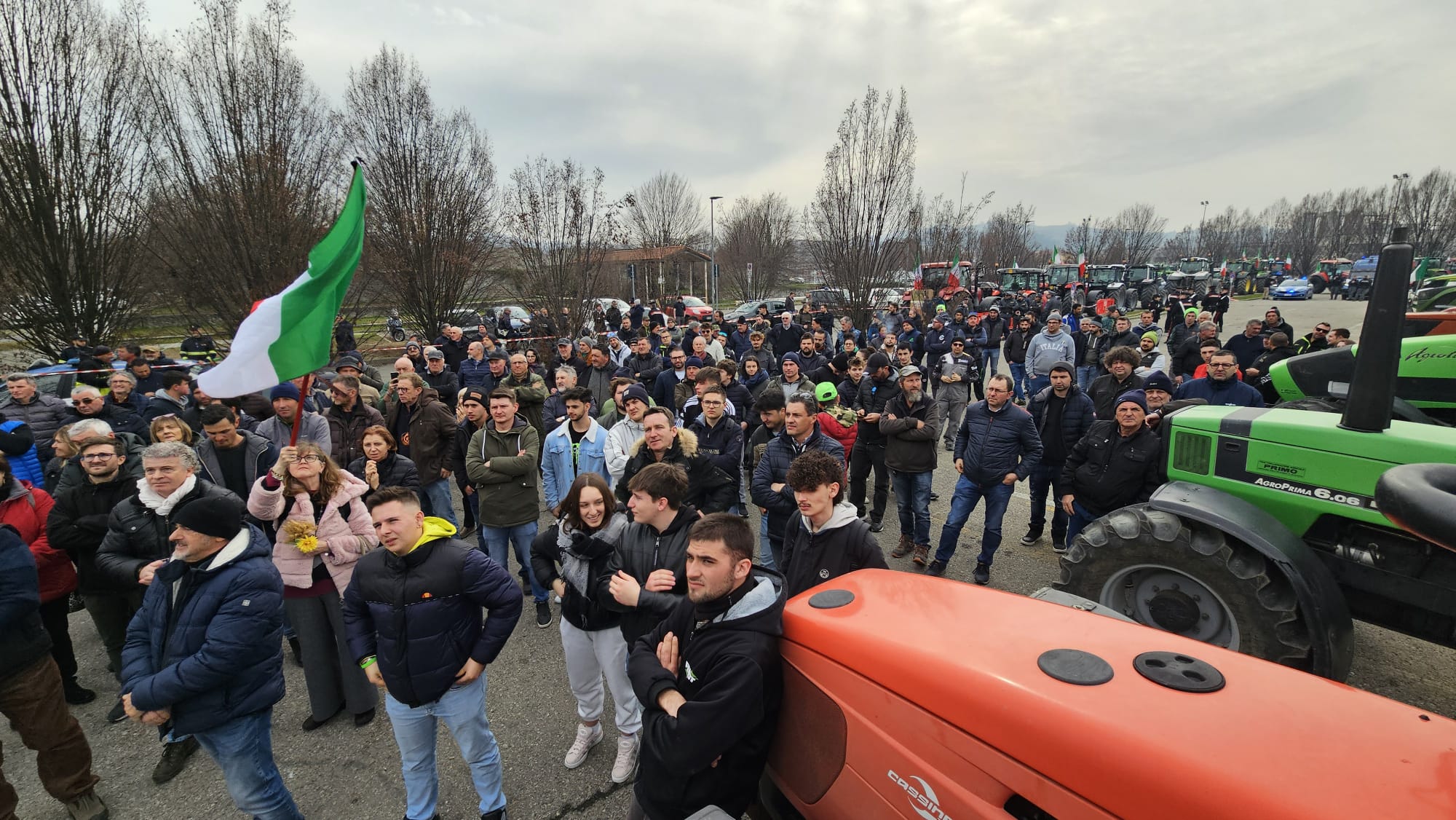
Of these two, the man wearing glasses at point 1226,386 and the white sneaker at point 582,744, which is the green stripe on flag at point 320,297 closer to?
the white sneaker at point 582,744

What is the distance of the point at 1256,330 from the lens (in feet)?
28.7

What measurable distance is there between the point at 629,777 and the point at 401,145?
43.5 feet

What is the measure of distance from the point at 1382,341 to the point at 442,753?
531 centimetres

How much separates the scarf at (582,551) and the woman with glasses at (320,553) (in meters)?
1.39

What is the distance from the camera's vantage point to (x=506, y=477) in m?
4.78

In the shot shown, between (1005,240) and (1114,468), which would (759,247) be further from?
(1114,468)

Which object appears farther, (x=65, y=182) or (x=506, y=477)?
Answer: (x=65, y=182)

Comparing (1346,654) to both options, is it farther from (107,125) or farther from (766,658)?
(107,125)

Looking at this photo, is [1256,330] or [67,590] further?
[1256,330]

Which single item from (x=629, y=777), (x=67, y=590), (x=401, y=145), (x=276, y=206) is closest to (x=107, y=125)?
(x=276, y=206)

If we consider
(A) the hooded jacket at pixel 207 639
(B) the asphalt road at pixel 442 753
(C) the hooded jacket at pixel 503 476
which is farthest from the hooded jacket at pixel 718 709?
(C) the hooded jacket at pixel 503 476

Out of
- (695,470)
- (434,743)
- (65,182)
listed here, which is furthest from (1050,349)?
(65,182)

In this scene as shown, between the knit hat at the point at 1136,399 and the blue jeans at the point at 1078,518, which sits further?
the blue jeans at the point at 1078,518

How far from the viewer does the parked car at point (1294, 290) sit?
123 ft
